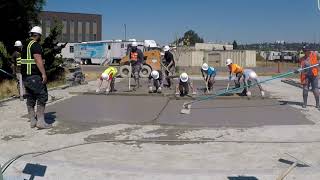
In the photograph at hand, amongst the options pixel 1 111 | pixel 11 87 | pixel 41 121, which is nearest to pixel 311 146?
pixel 41 121

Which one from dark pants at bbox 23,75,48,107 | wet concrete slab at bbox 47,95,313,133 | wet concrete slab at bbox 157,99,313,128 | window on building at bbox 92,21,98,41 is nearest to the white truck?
wet concrete slab at bbox 47,95,313,133

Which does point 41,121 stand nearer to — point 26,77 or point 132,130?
point 26,77

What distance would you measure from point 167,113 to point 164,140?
3.57 m

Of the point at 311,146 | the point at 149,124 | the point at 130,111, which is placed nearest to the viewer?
the point at 311,146

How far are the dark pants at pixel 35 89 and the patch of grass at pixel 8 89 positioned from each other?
687 centimetres

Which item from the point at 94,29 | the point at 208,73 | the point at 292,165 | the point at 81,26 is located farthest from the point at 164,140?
the point at 94,29

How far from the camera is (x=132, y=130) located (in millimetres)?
10539

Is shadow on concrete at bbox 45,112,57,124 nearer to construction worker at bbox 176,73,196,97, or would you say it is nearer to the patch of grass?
construction worker at bbox 176,73,196,97

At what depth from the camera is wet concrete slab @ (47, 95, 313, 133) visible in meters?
11.3

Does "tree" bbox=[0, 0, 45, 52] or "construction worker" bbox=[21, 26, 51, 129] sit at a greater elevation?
"tree" bbox=[0, 0, 45, 52]

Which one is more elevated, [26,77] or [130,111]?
[26,77]

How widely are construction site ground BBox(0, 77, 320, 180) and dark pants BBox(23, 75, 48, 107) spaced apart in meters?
0.63

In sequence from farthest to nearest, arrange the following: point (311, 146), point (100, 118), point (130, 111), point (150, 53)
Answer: point (150, 53) → point (130, 111) → point (100, 118) → point (311, 146)

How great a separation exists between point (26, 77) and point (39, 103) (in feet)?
1.88
